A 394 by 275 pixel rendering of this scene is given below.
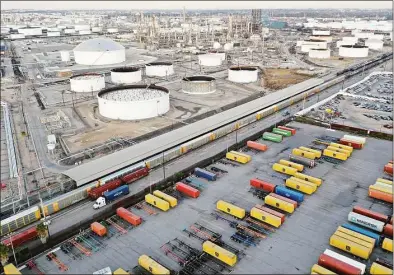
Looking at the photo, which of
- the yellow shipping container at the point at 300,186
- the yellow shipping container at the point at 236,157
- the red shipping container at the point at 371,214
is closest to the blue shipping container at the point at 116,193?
the yellow shipping container at the point at 236,157

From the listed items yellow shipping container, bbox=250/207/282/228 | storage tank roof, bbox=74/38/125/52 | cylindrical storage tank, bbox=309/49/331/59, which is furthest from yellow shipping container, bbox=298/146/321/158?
cylindrical storage tank, bbox=309/49/331/59

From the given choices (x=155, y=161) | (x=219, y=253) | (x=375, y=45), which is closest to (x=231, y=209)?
(x=219, y=253)

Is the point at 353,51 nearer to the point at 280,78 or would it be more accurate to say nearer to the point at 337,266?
the point at 280,78

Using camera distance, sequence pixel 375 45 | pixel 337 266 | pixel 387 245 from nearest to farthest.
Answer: pixel 337 266 < pixel 387 245 < pixel 375 45

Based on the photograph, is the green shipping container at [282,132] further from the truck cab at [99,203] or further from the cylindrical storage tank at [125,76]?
the cylindrical storage tank at [125,76]

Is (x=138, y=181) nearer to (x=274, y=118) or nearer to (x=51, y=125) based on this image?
(x=51, y=125)

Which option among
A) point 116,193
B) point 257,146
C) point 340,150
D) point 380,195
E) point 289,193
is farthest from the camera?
point 257,146
